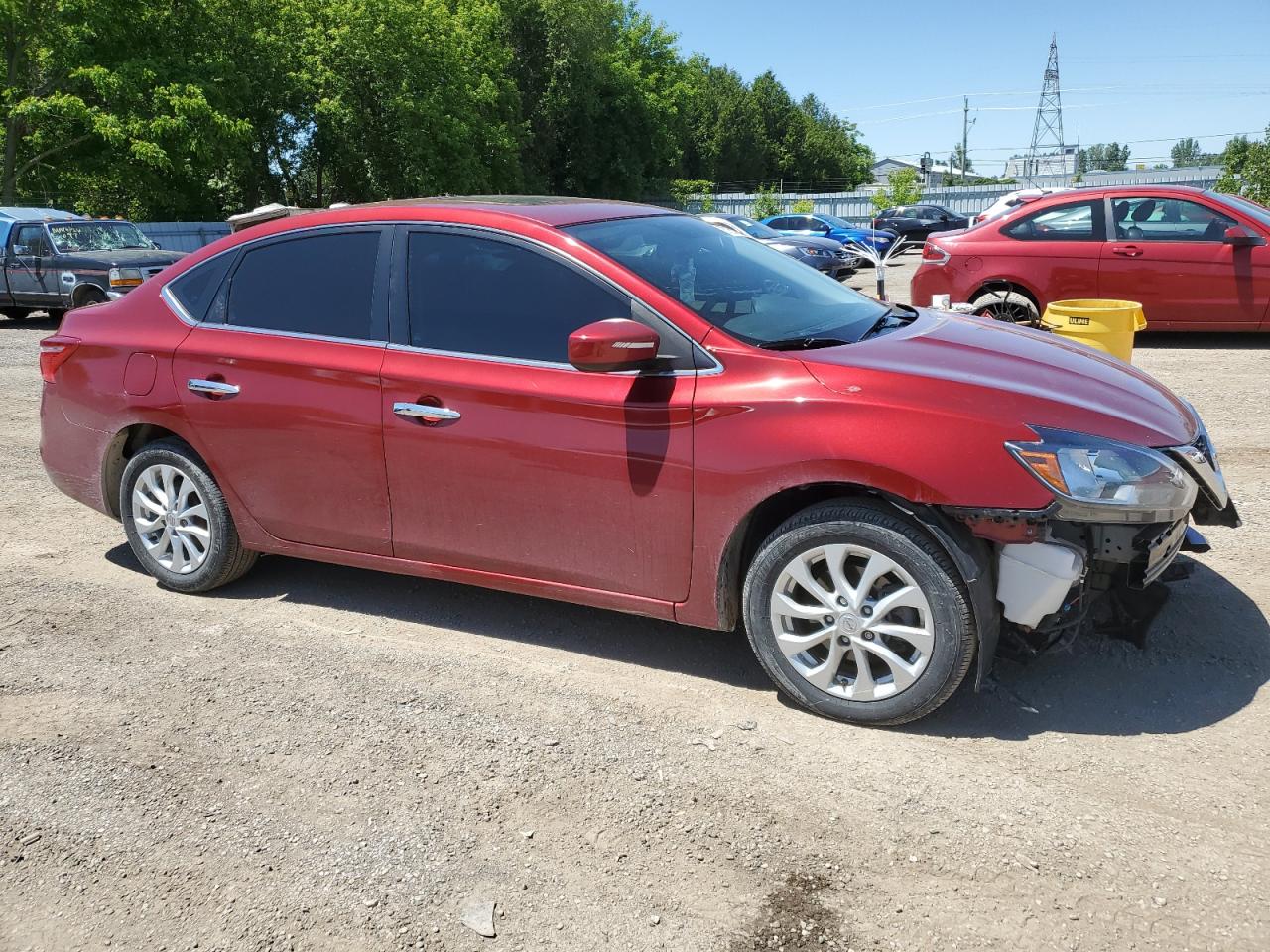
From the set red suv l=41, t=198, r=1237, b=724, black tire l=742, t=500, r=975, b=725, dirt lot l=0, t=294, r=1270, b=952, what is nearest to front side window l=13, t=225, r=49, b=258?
red suv l=41, t=198, r=1237, b=724

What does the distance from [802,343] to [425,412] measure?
140 centimetres

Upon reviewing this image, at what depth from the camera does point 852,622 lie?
3.43 m

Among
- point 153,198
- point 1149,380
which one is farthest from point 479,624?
point 153,198

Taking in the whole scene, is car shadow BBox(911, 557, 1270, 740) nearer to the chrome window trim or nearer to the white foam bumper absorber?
the white foam bumper absorber

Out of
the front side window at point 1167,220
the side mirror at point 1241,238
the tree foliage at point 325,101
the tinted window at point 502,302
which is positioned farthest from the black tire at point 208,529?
the tree foliage at point 325,101

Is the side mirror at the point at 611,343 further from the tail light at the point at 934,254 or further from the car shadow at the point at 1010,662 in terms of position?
the tail light at the point at 934,254

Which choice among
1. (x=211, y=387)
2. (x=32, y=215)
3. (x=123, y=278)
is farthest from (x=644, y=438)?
(x=32, y=215)

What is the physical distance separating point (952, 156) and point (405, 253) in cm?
11726

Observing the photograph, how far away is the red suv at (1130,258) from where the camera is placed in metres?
10.2

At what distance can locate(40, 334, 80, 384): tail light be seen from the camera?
499 centimetres

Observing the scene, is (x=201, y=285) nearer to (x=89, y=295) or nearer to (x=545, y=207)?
(x=545, y=207)

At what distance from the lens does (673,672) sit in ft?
13.2

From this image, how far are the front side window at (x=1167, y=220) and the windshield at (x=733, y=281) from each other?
280 inches

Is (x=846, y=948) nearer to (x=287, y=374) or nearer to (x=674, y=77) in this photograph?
(x=287, y=374)
